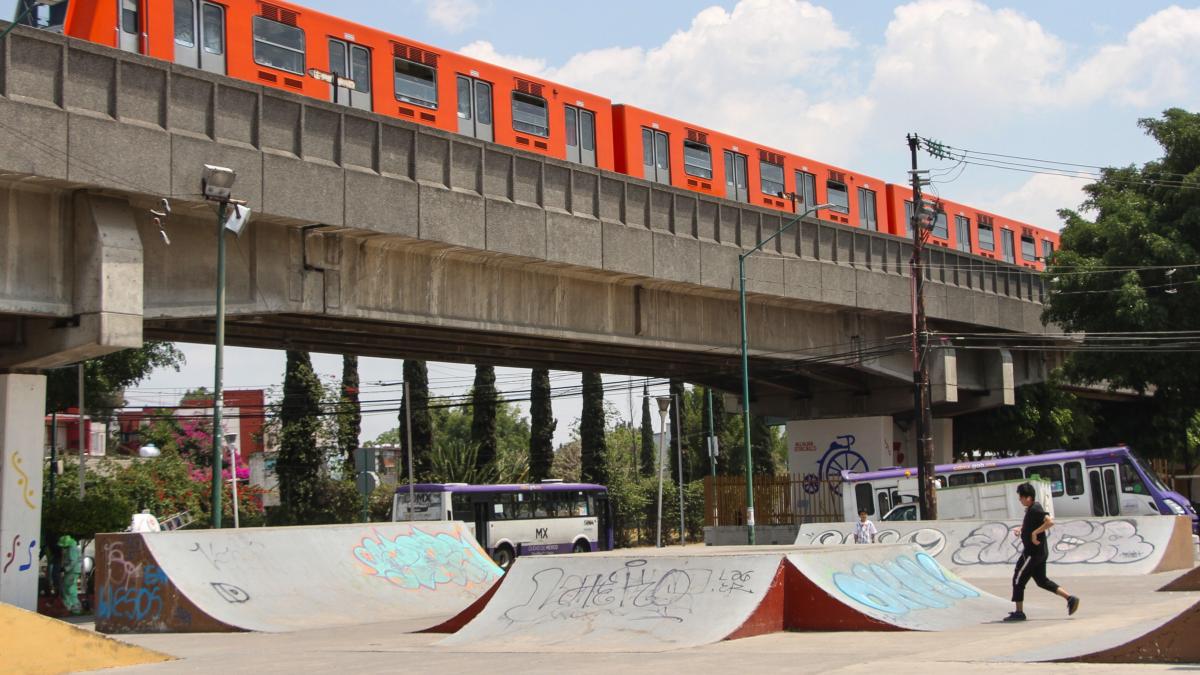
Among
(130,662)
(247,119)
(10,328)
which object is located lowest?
(130,662)

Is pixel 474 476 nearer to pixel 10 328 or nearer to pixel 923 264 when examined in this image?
pixel 923 264

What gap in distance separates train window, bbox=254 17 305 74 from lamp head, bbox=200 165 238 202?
3.42m

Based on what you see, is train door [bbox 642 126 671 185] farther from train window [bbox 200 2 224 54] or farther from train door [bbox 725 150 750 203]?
train window [bbox 200 2 224 54]

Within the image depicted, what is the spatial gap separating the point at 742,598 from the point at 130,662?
610cm

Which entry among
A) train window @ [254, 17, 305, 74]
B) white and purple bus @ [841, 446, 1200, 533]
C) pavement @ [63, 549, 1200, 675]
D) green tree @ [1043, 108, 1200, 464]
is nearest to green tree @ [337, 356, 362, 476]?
white and purple bus @ [841, 446, 1200, 533]

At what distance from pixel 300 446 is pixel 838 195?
2616 centimetres

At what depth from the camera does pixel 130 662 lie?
1274 centimetres

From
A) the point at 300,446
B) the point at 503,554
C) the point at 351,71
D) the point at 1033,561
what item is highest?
the point at 351,71

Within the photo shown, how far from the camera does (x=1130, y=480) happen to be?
33750mm

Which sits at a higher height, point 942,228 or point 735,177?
point 942,228

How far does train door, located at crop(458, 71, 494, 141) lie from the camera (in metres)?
26.0

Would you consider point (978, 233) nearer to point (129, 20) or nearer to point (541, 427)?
point (541, 427)

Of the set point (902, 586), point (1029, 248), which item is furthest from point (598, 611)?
point (1029, 248)

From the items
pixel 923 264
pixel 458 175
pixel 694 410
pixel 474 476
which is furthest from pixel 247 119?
pixel 694 410
